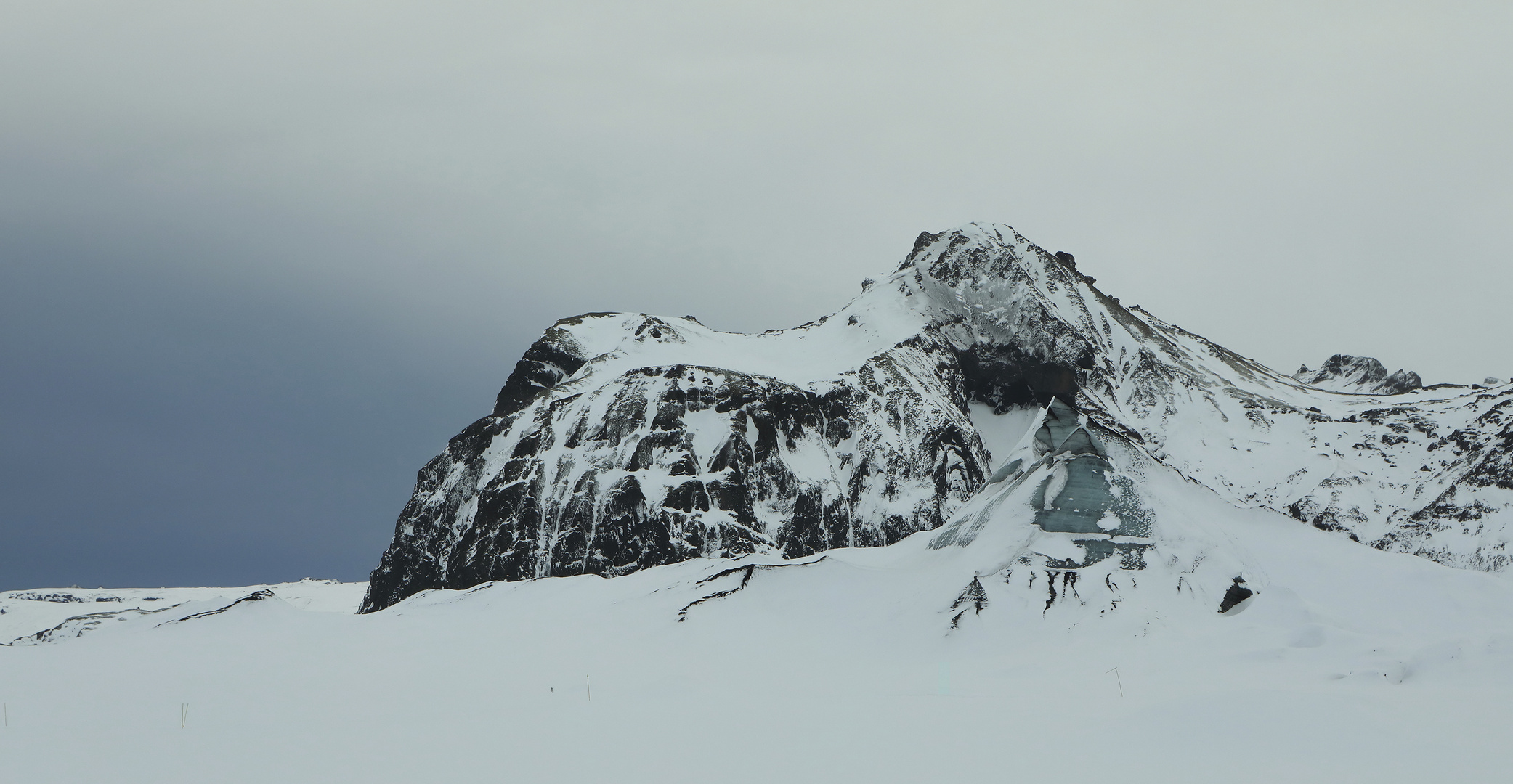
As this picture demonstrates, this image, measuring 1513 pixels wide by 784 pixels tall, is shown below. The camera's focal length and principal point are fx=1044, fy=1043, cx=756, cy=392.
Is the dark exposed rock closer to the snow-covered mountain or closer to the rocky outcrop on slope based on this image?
the snow-covered mountain

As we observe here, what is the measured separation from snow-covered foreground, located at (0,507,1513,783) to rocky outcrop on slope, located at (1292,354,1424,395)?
2774 inches

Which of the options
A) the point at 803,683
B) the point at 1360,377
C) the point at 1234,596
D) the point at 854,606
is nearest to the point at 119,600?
the point at 854,606

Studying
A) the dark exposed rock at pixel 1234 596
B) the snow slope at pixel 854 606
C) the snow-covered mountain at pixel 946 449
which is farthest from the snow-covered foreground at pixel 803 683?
the snow-covered mountain at pixel 946 449

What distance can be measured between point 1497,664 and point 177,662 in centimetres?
2941

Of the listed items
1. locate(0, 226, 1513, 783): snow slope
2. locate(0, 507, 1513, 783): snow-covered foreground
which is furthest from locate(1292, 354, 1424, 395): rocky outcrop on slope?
locate(0, 507, 1513, 783): snow-covered foreground

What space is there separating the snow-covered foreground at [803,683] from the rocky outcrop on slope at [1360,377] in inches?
2774

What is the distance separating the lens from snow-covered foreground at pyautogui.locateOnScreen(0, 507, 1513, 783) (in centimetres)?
1650

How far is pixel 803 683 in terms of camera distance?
87.6 ft

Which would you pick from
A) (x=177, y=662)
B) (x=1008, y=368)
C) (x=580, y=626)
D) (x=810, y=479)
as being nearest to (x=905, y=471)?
(x=810, y=479)

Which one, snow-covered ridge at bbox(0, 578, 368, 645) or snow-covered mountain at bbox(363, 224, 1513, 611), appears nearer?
snow-covered mountain at bbox(363, 224, 1513, 611)

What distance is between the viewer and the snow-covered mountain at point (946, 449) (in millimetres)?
38469

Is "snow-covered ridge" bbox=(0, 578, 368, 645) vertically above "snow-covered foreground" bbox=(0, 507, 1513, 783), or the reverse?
"snow-covered ridge" bbox=(0, 578, 368, 645)

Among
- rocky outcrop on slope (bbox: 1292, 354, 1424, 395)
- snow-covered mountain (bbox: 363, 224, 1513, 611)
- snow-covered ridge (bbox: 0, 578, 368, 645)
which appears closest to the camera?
snow-covered mountain (bbox: 363, 224, 1513, 611)

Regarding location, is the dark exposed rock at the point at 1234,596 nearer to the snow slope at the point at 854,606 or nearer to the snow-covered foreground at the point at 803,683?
the snow slope at the point at 854,606
